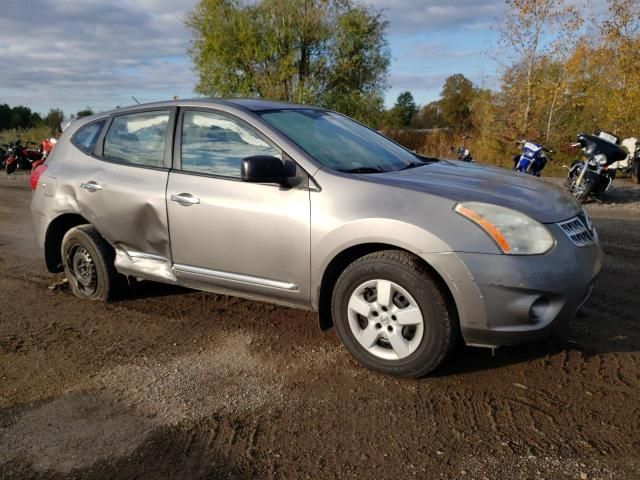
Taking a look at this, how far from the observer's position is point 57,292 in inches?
210

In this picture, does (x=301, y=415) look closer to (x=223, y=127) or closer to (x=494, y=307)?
(x=494, y=307)

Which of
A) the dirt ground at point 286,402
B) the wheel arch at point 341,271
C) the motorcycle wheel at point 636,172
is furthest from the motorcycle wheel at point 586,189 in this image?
the wheel arch at point 341,271

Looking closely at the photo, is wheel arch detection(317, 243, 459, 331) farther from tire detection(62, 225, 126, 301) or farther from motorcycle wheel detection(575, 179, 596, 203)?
motorcycle wheel detection(575, 179, 596, 203)

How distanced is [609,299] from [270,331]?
2858mm

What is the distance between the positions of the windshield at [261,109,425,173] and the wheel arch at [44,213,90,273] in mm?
2215

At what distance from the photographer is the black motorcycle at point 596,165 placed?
10156 mm

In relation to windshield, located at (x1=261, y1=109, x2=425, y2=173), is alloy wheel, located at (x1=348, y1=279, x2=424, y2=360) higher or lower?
lower

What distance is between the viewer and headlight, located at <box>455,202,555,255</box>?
10.0 ft

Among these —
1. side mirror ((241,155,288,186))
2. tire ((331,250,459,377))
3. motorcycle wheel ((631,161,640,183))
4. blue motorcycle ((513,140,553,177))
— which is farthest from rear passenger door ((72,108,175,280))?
motorcycle wheel ((631,161,640,183))

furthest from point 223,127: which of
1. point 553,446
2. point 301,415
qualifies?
point 553,446

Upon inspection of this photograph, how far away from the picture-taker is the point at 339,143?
4121 mm

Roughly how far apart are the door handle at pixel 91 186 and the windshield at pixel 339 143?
5.28 ft

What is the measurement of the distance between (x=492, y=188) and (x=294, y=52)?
3091cm

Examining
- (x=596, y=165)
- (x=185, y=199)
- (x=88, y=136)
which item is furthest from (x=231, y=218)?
(x=596, y=165)
